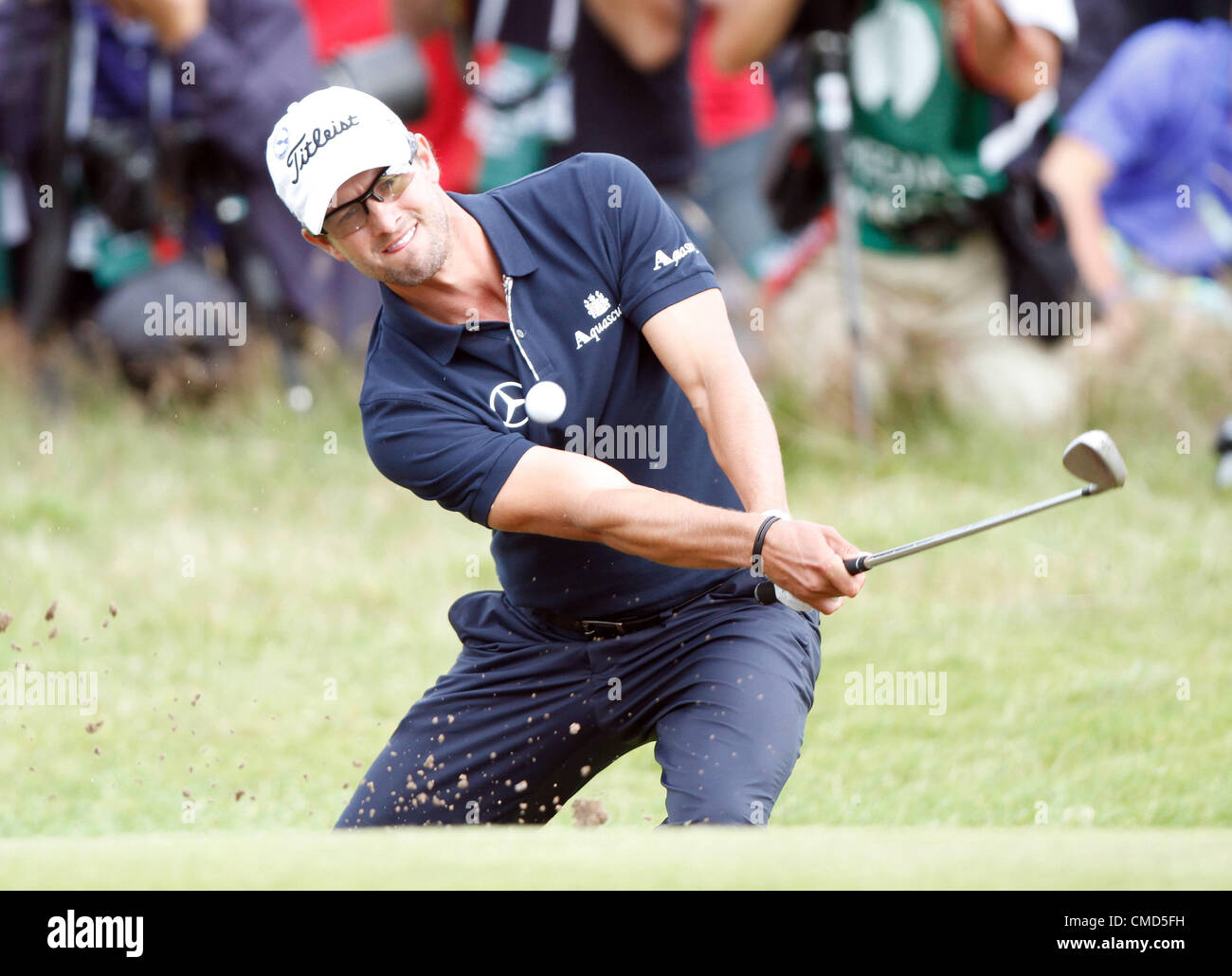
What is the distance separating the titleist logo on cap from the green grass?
61.5 inches

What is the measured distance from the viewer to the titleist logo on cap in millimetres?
3990

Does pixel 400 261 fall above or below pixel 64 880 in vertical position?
above

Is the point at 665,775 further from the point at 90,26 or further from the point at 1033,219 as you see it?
the point at 90,26

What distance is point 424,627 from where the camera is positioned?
7492 millimetres

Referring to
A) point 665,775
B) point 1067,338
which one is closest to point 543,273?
point 665,775

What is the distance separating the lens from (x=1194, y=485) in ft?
27.7

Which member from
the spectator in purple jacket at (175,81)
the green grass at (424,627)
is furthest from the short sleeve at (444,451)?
the spectator in purple jacket at (175,81)

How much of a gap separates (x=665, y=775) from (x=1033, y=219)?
18.2 ft

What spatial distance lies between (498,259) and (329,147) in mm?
498

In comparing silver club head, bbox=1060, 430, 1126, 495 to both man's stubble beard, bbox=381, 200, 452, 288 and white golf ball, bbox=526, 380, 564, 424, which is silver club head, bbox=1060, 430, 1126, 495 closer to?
white golf ball, bbox=526, 380, 564, 424

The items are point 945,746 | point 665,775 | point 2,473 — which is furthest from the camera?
point 2,473

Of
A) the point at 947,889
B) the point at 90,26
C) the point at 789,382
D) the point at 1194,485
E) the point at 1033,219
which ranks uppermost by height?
the point at 90,26

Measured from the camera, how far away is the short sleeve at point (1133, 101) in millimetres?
9305

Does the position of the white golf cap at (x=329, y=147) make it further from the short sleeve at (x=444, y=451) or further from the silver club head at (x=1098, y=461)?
the silver club head at (x=1098, y=461)
